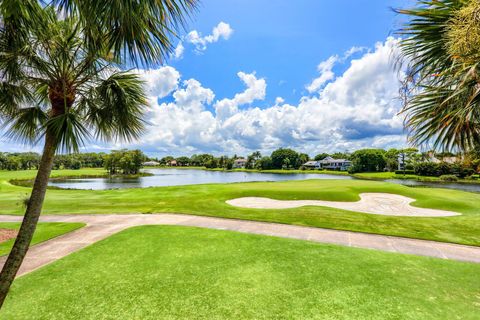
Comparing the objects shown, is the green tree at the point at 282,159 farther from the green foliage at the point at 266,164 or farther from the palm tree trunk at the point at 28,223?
the palm tree trunk at the point at 28,223

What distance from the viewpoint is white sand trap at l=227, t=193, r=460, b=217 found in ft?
35.6

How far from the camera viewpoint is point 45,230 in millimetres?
7113

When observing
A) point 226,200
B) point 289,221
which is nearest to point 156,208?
point 226,200

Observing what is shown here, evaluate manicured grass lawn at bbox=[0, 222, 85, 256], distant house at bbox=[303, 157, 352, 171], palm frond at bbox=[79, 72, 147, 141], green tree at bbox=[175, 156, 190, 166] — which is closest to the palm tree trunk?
palm frond at bbox=[79, 72, 147, 141]

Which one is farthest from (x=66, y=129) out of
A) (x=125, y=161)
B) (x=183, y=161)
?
(x=183, y=161)

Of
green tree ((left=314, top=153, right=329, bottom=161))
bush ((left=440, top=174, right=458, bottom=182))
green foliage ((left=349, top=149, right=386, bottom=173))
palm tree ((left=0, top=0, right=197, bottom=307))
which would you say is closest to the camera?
palm tree ((left=0, top=0, right=197, bottom=307))

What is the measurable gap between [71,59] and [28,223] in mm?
1950

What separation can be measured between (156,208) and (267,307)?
8848 mm

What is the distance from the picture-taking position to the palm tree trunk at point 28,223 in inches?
90.3

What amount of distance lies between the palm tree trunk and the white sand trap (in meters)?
9.80

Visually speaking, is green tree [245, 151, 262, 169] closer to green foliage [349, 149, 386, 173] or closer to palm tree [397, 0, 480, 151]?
green foliage [349, 149, 386, 173]

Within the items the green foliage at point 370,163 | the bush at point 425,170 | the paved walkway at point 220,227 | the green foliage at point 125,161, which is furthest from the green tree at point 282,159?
the paved walkway at point 220,227

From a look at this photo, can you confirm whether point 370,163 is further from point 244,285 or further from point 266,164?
point 244,285

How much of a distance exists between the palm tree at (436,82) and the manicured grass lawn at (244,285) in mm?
2422
